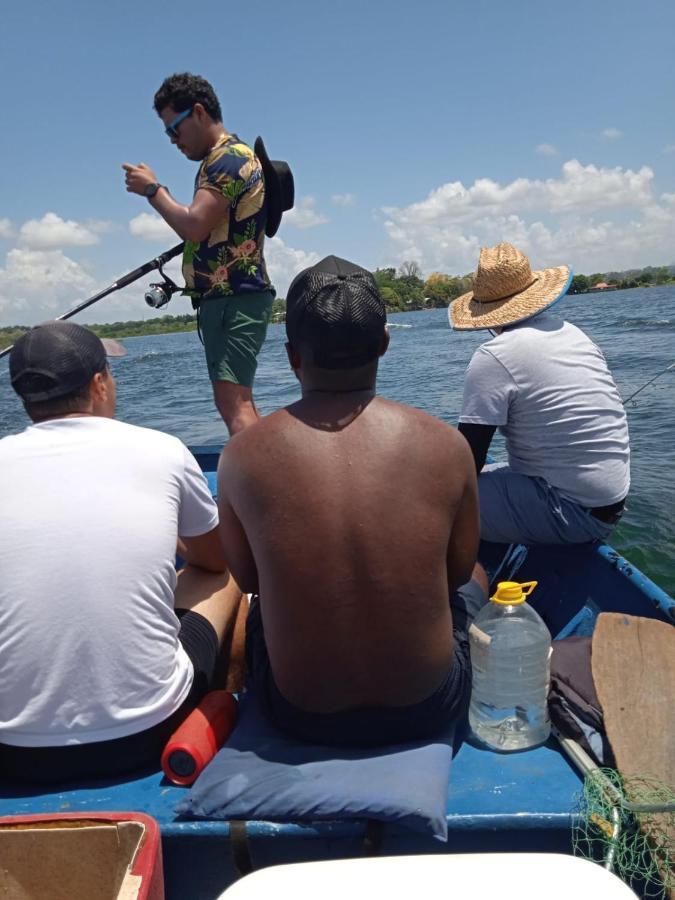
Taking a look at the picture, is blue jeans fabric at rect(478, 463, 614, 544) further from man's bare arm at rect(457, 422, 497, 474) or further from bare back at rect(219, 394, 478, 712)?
bare back at rect(219, 394, 478, 712)

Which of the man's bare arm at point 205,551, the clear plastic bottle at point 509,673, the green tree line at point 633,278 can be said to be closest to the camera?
the clear plastic bottle at point 509,673

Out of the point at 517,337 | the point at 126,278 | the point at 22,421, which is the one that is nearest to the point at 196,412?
the point at 22,421

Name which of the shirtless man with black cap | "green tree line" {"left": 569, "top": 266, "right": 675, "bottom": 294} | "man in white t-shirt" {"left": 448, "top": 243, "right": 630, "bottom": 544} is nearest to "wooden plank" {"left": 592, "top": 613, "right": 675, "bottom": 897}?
the shirtless man with black cap

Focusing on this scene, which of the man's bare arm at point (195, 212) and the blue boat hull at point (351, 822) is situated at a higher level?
the man's bare arm at point (195, 212)

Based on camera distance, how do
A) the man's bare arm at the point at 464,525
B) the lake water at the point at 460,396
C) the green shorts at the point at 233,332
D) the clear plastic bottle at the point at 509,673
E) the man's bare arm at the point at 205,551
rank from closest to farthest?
1. the man's bare arm at the point at 464,525
2. the clear plastic bottle at the point at 509,673
3. the man's bare arm at the point at 205,551
4. the green shorts at the point at 233,332
5. the lake water at the point at 460,396

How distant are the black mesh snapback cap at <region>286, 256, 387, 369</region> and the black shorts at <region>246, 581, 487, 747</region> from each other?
826mm

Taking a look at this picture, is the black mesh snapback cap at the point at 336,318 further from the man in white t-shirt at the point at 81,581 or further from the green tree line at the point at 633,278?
the green tree line at the point at 633,278

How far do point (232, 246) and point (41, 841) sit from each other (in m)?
2.87

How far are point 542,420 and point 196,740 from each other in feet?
5.59

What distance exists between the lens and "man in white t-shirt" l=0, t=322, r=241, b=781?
1704 mm

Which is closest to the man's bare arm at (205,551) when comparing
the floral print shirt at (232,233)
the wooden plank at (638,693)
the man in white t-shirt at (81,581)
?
the man in white t-shirt at (81,581)

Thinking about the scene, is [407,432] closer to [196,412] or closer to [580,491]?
[580,491]

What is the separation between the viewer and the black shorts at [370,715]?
1.79 meters

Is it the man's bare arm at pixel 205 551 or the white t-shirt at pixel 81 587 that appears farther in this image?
the man's bare arm at pixel 205 551
